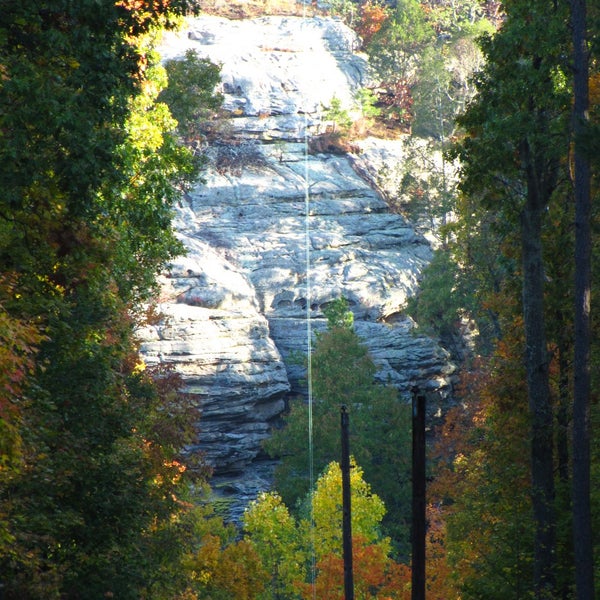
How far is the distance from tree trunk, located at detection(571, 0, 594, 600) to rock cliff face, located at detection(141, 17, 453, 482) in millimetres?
37260

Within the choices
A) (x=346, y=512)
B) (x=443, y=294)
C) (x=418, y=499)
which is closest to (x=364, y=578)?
(x=346, y=512)

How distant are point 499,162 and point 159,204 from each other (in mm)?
7558

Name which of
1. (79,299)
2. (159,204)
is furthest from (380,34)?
(79,299)

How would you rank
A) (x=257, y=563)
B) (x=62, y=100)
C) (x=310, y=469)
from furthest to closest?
(x=310, y=469) → (x=257, y=563) → (x=62, y=100)

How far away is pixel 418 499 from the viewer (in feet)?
43.3

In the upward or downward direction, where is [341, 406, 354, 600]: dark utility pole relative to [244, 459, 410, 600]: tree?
upward

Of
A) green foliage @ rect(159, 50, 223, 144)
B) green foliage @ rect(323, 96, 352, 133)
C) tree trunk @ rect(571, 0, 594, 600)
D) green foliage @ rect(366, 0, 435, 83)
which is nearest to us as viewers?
tree trunk @ rect(571, 0, 594, 600)

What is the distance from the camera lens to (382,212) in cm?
6956

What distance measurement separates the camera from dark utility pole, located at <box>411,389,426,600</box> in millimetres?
13219

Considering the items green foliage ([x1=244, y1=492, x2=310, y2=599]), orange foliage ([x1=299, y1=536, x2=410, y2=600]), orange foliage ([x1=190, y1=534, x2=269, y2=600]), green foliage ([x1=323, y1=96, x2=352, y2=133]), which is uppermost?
green foliage ([x1=323, y1=96, x2=352, y2=133])

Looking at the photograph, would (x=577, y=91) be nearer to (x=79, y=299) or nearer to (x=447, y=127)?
(x=79, y=299)

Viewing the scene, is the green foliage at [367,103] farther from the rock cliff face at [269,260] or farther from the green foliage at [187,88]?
the green foliage at [187,88]

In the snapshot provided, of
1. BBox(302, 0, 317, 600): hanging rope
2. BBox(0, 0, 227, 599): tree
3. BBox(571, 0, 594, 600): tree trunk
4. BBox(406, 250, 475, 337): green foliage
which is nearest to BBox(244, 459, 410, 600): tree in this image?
BBox(302, 0, 317, 600): hanging rope

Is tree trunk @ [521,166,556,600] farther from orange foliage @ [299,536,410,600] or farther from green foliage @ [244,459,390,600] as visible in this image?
green foliage @ [244,459,390,600]
